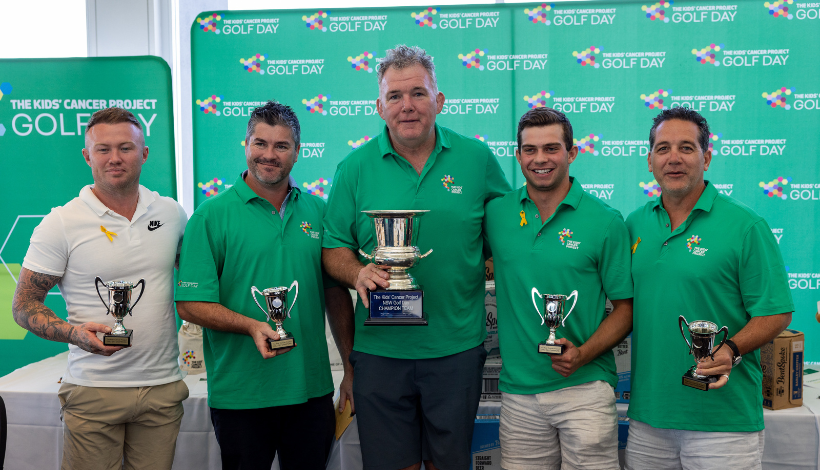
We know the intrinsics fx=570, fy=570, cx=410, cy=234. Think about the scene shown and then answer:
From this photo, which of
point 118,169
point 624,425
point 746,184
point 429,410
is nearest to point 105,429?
point 118,169

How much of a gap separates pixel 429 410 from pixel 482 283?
2.16 ft

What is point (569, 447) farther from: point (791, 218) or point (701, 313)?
point (791, 218)

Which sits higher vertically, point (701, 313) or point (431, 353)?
point (701, 313)

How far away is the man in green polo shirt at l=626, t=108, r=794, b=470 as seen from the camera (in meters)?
2.37

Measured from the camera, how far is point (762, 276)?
2.35 meters

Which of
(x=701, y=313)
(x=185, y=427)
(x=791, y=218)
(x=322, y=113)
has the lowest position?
(x=185, y=427)

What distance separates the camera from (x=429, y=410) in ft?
8.73

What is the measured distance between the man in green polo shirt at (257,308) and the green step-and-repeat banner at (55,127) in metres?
2.12

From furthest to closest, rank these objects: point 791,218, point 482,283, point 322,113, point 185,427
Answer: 1. point 322,113
2. point 791,218
3. point 185,427
4. point 482,283

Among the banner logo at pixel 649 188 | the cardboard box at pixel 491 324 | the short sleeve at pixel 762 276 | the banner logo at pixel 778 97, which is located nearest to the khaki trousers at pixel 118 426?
the cardboard box at pixel 491 324

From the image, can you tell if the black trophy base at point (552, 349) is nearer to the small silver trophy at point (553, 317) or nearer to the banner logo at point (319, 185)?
the small silver trophy at point (553, 317)

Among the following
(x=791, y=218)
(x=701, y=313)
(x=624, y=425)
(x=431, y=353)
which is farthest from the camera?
(x=791, y=218)

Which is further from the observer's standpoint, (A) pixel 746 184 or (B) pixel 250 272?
(A) pixel 746 184

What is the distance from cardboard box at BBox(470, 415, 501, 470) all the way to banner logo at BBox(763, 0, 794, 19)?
3.75 m
